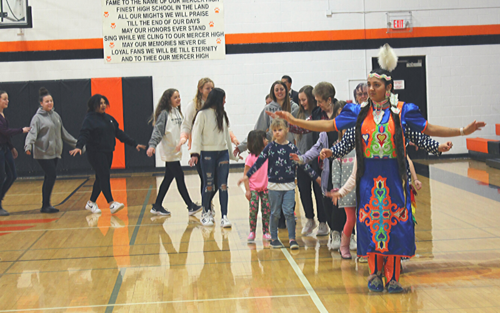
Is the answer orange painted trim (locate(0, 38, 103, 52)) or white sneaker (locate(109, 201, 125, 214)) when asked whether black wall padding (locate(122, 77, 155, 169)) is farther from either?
white sneaker (locate(109, 201, 125, 214))

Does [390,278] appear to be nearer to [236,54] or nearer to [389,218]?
[389,218]

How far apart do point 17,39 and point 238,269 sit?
900 centimetres

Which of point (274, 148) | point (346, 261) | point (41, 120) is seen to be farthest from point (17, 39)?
point (346, 261)

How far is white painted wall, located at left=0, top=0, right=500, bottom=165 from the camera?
37.1 ft

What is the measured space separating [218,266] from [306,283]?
919mm

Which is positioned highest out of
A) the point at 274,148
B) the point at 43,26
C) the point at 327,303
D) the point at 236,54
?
the point at 43,26

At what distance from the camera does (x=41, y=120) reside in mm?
7434

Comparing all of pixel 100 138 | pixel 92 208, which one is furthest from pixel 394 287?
pixel 92 208

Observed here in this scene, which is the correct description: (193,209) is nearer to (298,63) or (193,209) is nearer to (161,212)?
(161,212)

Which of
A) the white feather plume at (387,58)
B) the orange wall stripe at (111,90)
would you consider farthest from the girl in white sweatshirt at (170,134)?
the orange wall stripe at (111,90)

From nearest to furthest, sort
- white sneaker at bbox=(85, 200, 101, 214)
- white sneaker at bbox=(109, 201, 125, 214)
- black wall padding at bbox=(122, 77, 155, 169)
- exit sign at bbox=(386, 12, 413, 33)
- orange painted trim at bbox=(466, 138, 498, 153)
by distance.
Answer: white sneaker at bbox=(109, 201, 125, 214) → white sneaker at bbox=(85, 200, 101, 214) → orange painted trim at bbox=(466, 138, 498, 153) → black wall padding at bbox=(122, 77, 155, 169) → exit sign at bbox=(386, 12, 413, 33)

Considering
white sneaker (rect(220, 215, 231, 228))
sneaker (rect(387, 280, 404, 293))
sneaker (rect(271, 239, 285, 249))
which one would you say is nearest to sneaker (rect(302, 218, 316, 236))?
sneaker (rect(271, 239, 285, 249))

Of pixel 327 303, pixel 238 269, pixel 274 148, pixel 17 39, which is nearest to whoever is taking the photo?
pixel 327 303

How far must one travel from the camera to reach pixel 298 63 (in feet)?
38.0
